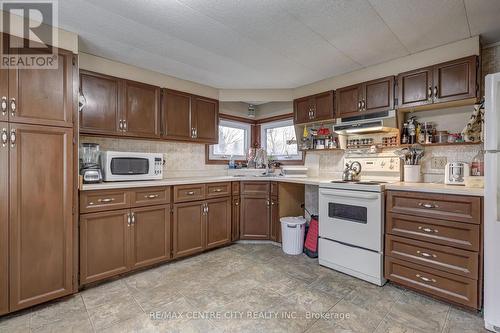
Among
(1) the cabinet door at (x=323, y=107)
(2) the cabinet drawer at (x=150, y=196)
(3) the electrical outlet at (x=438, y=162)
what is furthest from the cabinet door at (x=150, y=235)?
(3) the electrical outlet at (x=438, y=162)

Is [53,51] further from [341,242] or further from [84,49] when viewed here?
[341,242]

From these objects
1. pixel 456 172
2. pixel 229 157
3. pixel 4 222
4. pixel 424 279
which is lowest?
pixel 424 279

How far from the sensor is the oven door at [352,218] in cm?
229

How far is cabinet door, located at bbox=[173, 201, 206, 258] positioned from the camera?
9.15 feet

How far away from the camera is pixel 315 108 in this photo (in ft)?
10.8

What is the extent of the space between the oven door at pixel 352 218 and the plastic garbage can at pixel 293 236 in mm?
382

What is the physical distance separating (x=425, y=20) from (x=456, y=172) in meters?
1.37

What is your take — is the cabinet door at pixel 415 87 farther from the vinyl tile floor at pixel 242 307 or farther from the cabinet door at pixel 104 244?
the cabinet door at pixel 104 244

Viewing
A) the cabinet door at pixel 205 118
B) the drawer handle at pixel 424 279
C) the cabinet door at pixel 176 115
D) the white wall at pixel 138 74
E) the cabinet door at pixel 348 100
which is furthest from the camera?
the cabinet door at pixel 205 118

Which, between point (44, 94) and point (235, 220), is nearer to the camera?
point (44, 94)

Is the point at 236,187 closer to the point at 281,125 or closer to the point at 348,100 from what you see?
the point at 281,125

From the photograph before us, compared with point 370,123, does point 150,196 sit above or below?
below

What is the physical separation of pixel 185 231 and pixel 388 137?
8.56 feet

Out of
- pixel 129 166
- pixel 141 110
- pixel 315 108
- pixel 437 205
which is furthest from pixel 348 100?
pixel 129 166
